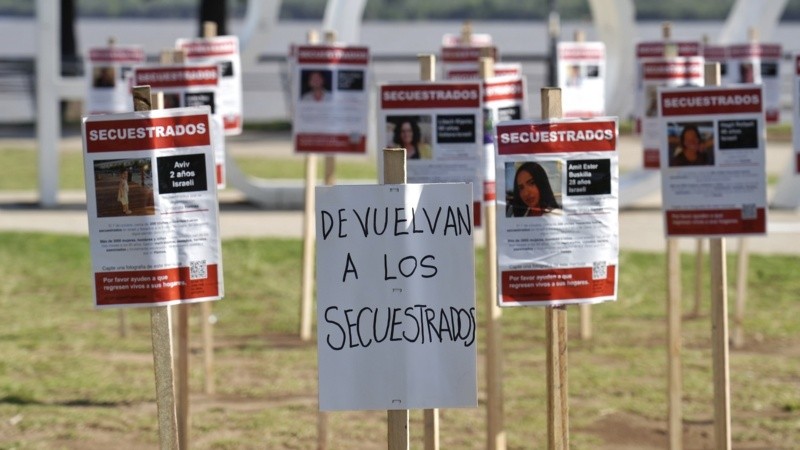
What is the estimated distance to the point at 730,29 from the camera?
16.2 m

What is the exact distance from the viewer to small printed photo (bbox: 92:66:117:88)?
11859mm

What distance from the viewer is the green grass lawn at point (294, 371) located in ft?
26.1

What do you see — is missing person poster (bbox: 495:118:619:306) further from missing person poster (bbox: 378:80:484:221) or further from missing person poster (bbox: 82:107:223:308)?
missing person poster (bbox: 378:80:484:221)

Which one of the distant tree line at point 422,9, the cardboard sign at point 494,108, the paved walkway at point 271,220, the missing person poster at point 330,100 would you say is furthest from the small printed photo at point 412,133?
the distant tree line at point 422,9

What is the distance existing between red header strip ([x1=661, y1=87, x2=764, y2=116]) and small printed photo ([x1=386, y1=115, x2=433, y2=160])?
1152 mm

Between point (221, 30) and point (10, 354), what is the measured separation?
1921 cm

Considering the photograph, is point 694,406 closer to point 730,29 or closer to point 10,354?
point 10,354

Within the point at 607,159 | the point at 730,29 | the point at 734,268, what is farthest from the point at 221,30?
the point at 607,159

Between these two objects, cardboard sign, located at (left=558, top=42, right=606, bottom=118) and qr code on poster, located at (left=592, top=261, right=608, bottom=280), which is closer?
qr code on poster, located at (left=592, top=261, right=608, bottom=280)

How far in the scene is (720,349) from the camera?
636 centimetres

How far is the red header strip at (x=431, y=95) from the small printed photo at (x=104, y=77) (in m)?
5.19

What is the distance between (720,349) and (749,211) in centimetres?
70

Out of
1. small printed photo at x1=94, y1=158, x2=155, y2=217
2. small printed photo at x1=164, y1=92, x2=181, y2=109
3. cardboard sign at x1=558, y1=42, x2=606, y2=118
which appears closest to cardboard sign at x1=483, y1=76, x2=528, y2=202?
small printed photo at x1=164, y1=92, x2=181, y2=109

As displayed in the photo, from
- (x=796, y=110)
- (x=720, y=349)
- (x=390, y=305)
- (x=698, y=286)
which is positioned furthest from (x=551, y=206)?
(x=698, y=286)
